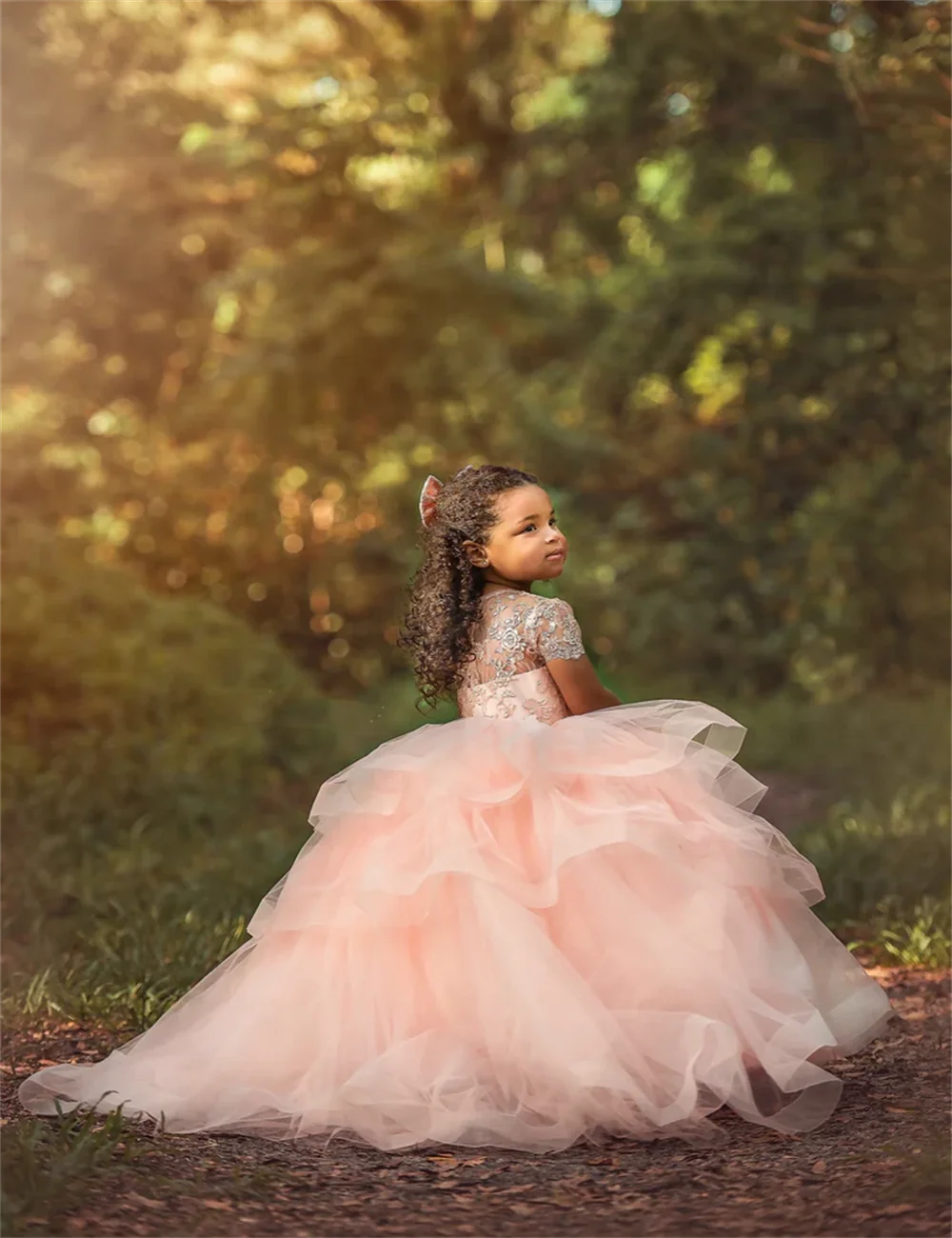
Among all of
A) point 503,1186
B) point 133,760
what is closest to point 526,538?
point 503,1186

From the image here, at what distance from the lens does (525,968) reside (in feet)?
11.1

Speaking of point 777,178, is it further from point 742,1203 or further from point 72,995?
point 742,1203

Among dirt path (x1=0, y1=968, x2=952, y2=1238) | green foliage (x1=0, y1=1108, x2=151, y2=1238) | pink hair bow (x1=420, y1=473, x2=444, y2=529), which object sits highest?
pink hair bow (x1=420, y1=473, x2=444, y2=529)

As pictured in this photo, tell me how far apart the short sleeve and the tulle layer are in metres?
0.19

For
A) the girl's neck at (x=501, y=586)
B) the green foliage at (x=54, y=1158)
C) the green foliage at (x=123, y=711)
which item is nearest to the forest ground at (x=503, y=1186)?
the green foliage at (x=54, y=1158)

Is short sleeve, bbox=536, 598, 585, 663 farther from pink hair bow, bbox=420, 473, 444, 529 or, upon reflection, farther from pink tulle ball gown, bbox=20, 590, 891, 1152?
pink hair bow, bbox=420, 473, 444, 529

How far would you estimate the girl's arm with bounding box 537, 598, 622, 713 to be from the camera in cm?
379

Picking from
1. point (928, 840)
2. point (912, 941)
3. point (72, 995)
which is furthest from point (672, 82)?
point (72, 995)

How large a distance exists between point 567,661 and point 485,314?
10685 mm

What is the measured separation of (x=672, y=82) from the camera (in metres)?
9.12

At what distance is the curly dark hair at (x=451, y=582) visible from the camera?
3.97 meters

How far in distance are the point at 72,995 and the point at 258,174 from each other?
10323 millimetres

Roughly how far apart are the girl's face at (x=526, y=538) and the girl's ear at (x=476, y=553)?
3 cm

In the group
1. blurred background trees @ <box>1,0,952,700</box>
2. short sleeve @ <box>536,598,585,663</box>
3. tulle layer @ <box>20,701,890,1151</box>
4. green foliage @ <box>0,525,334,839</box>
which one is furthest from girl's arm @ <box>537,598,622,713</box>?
blurred background trees @ <box>1,0,952,700</box>
